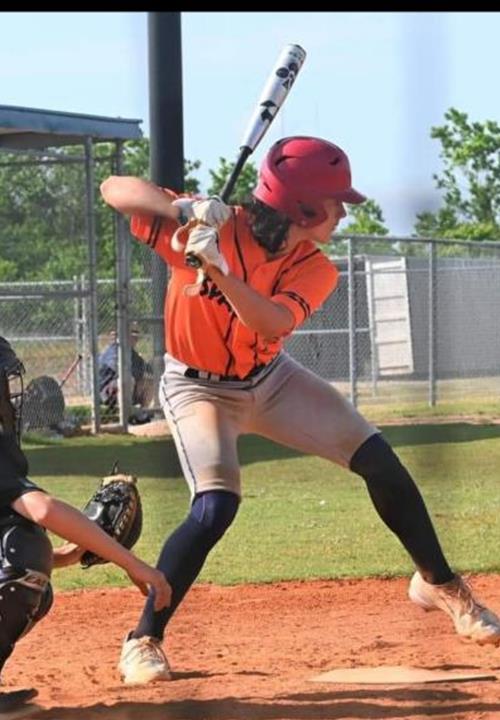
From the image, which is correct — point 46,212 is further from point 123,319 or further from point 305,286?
point 305,286

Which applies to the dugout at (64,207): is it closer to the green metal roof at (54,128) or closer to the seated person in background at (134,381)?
the green metal roof at (54,128)

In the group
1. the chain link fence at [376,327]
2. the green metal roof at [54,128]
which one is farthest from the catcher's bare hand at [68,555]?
the chain link fence at [376,327]

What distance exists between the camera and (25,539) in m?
3.67

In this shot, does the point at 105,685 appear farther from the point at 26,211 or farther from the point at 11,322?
the point at 11,322

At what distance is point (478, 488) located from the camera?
898 centimetres

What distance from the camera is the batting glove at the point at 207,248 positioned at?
148 inches

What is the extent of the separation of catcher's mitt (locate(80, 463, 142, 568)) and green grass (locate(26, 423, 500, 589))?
2.02m

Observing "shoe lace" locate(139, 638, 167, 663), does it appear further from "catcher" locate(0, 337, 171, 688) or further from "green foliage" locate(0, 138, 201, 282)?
"green foliage" locate(0, 138, 201, 282)

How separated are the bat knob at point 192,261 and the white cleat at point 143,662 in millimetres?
1027

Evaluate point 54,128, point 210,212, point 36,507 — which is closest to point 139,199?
point 210,212

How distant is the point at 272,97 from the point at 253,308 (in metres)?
0.80
